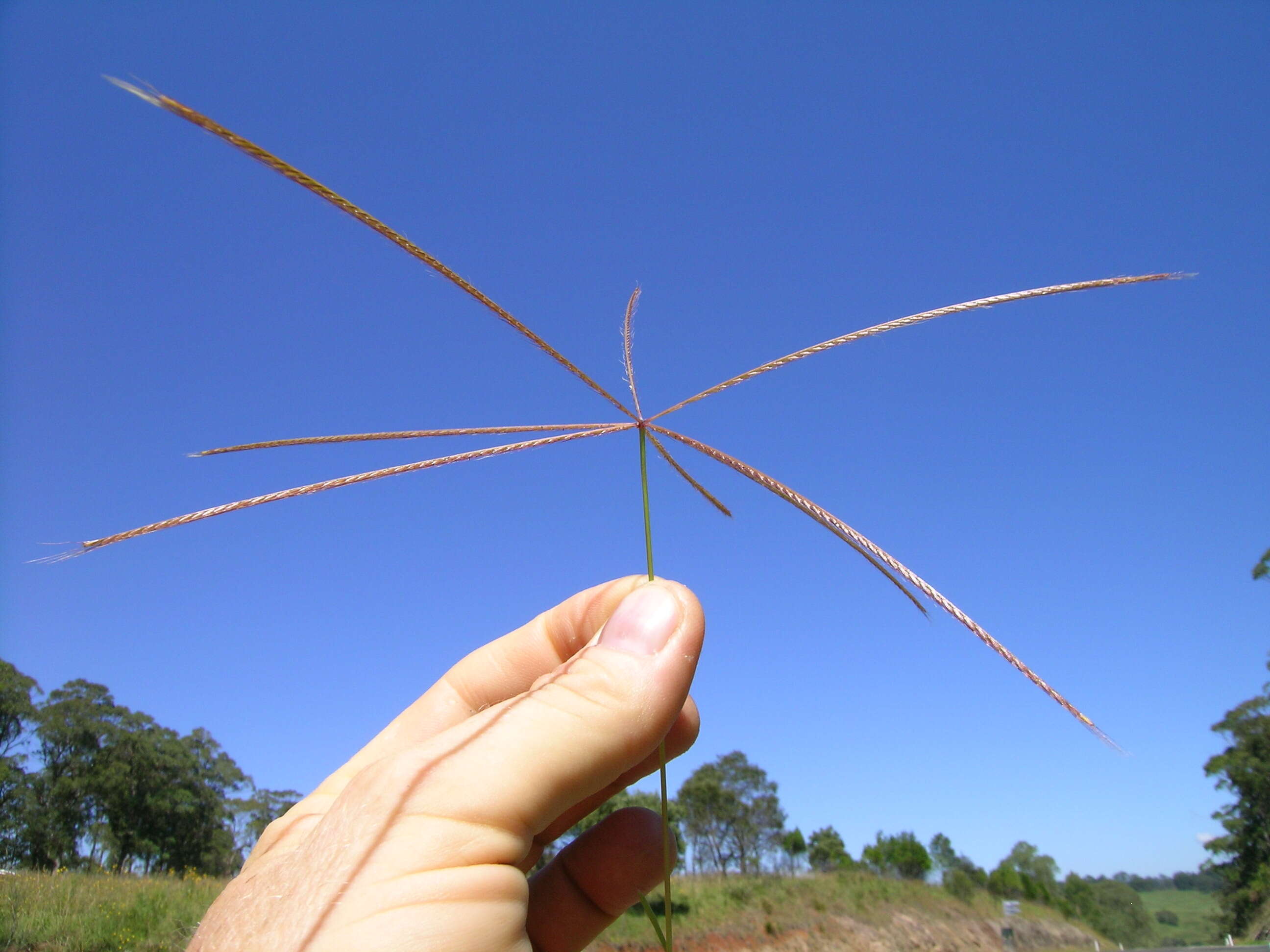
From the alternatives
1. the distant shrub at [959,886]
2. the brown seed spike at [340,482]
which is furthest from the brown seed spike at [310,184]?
the distant shrub at [959,886]

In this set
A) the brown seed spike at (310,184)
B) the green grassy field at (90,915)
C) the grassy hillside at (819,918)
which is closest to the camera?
the brown seed spike at (310,184)

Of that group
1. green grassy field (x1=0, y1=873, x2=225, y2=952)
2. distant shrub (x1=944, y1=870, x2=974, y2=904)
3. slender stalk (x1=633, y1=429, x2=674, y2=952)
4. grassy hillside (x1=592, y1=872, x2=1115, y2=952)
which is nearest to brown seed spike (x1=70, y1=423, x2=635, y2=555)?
slender stalk (x1=633, y1=429, x2=674, y2=952)

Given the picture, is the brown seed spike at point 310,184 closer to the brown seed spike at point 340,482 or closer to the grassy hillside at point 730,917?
the brown seed spike at point 340,482

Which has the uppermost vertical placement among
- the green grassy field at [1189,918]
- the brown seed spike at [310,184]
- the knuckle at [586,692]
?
the brown seed spike at [310,184]

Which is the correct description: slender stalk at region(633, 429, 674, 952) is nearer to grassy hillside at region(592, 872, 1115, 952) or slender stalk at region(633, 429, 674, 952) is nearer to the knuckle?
the knuckle

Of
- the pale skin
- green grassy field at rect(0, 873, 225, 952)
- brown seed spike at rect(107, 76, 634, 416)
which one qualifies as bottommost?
green grassy field at rect(0, 873, 225, 952)

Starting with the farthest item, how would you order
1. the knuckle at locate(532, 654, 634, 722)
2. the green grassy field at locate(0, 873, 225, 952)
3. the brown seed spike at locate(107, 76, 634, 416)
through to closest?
the green grassy field at locate(0, 873, 225, 952) < the knuckle at locate(532, 654, 634, 722) < the brown seed spike at locate(107, 76, 634, 416)

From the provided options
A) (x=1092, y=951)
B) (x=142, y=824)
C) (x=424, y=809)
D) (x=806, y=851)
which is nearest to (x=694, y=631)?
(x=424, y=809)

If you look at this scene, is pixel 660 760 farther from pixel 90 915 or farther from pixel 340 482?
pixel 90 915
